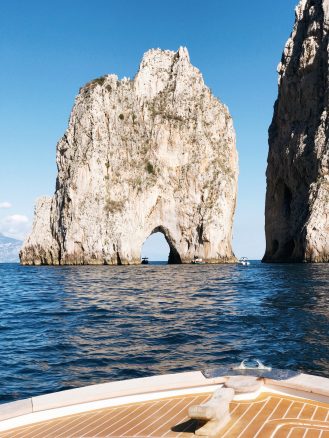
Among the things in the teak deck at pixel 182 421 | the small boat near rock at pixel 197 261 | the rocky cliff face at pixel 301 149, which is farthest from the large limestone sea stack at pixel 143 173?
the teak deck at pixel 182 421

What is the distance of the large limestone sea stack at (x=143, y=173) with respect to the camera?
9175cm

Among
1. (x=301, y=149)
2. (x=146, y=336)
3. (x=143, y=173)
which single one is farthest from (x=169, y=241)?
(x=146, y=336)

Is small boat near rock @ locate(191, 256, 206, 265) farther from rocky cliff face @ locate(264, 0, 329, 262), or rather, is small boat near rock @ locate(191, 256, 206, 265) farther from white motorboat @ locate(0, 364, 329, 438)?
white motorboat @ locate(0, 364, 329, 438)

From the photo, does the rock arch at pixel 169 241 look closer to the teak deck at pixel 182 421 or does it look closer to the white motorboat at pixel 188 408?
the white motorboat at pixel 188 408

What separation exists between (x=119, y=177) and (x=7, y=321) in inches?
3041

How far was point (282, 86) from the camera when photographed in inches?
4048

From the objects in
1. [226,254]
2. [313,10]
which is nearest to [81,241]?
[226,254]

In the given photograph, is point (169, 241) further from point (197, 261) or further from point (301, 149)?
point (301, 149)

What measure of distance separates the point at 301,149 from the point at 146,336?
267 feet

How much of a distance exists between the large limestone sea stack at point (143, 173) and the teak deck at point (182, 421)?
82.6 m

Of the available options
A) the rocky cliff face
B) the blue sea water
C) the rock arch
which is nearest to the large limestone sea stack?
the rock arch

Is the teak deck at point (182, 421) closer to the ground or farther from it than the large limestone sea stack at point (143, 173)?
closer to the ground

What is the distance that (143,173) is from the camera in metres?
100

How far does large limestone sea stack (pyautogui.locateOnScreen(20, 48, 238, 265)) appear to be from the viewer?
91750 millimetres
